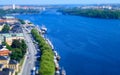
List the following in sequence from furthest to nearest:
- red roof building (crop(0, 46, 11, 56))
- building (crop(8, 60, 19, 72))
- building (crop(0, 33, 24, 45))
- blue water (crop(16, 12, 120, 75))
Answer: building (crop(0, 33, 24, 45)) < red roof building (crop(0, 46, 11, 56)) < blue water (crop(16, 12, 120, 75)) < building (crop(8, 60, 19, 72))

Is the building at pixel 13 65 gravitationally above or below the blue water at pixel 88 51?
above

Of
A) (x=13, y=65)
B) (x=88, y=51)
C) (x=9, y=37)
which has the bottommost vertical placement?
(x=88, y=51)

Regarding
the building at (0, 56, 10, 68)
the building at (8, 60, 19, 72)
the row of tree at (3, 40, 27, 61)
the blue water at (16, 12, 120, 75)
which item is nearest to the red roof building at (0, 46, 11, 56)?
the row of tree at (3, 40, 27, 61)

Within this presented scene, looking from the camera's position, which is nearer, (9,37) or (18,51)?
(18,51)

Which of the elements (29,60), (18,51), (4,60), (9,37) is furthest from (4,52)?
(9,37)

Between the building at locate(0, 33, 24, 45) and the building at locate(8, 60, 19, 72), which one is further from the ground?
the building at locate(8, 60, 19, 72)

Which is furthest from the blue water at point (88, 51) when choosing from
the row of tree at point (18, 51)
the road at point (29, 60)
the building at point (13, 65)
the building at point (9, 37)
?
the building at point (9, 37)

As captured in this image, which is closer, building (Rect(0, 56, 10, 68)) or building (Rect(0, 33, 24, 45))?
building (Rect(0, 56, 10, 68))

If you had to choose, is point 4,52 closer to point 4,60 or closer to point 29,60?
point 29,60

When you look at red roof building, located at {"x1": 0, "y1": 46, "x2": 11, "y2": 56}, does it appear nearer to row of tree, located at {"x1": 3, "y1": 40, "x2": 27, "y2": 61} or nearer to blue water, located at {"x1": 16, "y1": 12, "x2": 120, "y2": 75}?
row of tree, located at {"x1": 3, "y1": 40, "x2": 27, "y2": 61}

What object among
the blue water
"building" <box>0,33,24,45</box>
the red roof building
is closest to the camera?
the blue water

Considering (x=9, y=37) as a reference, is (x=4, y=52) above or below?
above

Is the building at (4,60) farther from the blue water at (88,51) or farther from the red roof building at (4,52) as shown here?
the blue water at (88,51)

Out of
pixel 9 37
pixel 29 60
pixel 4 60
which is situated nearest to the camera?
pixel 4 60
